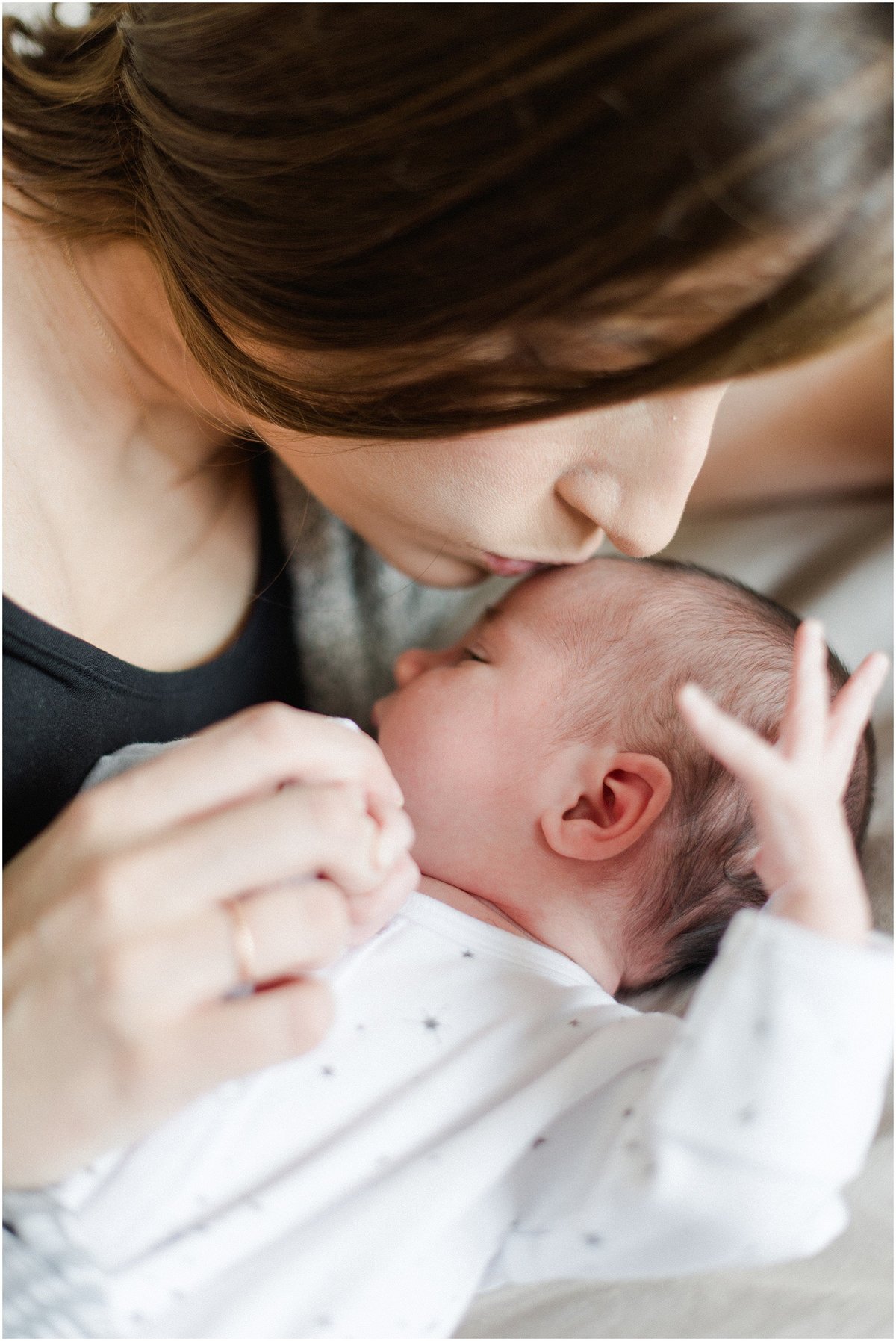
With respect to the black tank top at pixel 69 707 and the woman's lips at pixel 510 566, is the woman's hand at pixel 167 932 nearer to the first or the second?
the black tank top at pixel 69 707

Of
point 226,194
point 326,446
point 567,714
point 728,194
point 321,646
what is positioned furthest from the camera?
point 321,646

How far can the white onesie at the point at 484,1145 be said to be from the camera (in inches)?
25.4

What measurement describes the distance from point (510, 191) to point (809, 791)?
0.42 meters

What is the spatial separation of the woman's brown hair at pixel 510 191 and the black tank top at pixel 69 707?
29 cm

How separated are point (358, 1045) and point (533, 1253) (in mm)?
199

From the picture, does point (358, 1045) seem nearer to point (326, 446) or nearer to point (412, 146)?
point (326, 446)

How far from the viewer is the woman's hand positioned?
0.59 meters

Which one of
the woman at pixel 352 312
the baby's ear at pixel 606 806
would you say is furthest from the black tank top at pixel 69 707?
the baby's ear at pixel 606 806

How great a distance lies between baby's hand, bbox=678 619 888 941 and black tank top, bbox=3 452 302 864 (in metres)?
0.52

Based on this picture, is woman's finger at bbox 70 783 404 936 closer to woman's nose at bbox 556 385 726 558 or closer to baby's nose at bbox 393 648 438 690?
woman's nose at bbox 556 385 726 558

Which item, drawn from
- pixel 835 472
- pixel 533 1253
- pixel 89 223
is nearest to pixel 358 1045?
pixel 533 1253

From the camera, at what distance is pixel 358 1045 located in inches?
31.1

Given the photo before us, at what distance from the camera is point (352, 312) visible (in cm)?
68

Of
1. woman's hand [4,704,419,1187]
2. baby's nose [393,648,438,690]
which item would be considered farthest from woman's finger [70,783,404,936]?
baby's nose [393,648,438,690]
